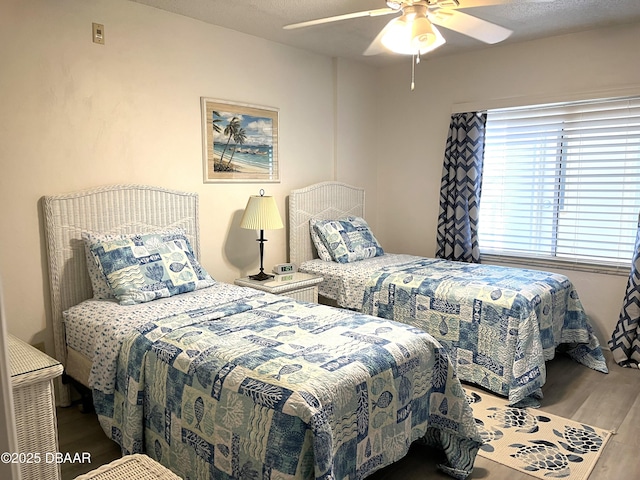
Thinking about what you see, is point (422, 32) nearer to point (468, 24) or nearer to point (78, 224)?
point (468, 24)

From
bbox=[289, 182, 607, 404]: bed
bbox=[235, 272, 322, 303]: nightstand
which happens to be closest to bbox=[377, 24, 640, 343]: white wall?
bbox=[289, 182, 607, 404]: bed

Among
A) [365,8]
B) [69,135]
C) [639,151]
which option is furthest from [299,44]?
[639,151]

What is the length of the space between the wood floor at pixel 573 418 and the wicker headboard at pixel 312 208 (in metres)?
2.04

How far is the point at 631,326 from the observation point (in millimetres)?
3447

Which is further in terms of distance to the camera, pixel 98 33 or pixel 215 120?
pixel 215 120

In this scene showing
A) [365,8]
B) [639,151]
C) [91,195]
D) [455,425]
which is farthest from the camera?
[639,151]

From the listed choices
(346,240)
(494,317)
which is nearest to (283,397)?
(494,317)

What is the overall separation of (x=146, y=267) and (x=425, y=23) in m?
1.99

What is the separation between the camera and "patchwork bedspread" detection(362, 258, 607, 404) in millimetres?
2836

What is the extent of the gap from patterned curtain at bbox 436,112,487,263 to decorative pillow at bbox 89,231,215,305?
7.85 feet

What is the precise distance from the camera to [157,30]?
10.2 feet

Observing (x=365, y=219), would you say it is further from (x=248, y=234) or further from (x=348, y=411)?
(x=348, y=411)

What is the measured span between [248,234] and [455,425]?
7.35 ft

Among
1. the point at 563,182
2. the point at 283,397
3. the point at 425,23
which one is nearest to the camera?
the point at 283,397
